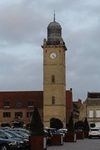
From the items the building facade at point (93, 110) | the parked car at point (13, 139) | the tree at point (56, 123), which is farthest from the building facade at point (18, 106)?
the parked car at point (13, 139)

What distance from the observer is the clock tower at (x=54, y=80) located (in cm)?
12575

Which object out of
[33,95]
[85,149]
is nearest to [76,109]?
[33,95]

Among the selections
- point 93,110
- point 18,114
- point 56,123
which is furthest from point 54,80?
point 93,110

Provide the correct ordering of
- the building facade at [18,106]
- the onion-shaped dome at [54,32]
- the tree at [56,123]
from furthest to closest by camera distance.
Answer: the building facade at [18,106]
the onion-shaped dome at [54,32]
the tree at [56,123]

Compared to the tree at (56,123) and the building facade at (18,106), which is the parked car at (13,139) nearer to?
the tree at (56,123)

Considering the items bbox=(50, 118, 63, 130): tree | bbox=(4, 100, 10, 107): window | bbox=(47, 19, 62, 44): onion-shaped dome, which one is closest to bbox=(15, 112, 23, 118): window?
bbox=(4, 100, 10, 107): window

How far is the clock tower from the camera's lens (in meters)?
126

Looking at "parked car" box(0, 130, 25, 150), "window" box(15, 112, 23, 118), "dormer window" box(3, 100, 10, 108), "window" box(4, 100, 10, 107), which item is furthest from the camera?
"window" box(4, 100, 10, 107)

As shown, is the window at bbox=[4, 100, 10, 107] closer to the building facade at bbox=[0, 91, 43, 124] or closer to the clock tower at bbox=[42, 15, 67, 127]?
the building facade at bbox=[0, 91, 43, 124]

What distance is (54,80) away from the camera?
414 ft

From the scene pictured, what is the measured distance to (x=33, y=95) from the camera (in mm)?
141500

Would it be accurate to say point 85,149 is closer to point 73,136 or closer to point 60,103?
point 73,136

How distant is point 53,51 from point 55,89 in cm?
816

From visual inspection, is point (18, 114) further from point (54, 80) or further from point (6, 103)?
point (54, 80)
